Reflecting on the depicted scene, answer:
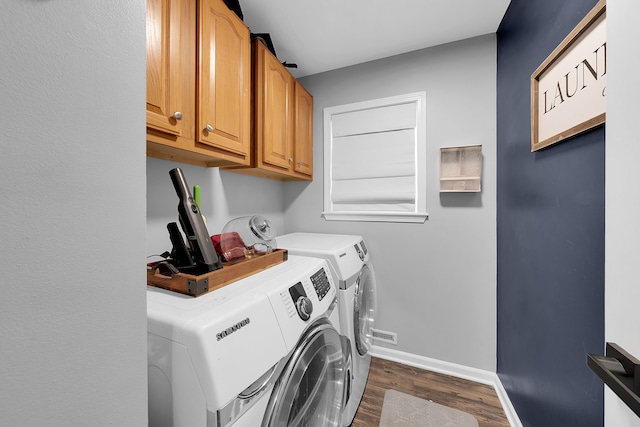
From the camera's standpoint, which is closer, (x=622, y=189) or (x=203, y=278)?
(x=622, y=189)

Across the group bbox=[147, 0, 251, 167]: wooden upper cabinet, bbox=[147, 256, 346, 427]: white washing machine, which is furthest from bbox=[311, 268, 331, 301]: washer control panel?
bbox=[147, 0, 251, 167]: wooden upper cabinet

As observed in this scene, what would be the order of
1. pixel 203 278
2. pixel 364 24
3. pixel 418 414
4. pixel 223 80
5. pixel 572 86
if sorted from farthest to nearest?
pixel 364 24, pixel 418 414, pixel 223 80, pixel 572 86, pixel 203 278

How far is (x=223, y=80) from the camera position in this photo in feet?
3.82

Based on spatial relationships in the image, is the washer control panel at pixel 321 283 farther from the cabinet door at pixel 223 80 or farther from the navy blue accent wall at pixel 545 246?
the navy blue accent wall at pixel 545 246

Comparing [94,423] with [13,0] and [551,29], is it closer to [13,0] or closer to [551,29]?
[13,0]

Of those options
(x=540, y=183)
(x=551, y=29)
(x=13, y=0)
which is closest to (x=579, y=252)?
(x=540, y=183)

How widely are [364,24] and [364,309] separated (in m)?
1.91

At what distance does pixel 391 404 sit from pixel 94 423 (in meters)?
1.65

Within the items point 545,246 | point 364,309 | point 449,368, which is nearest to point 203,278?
point 364,309

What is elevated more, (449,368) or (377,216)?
(377,216)

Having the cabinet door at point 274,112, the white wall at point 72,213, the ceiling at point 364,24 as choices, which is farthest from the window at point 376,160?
the white wall at point 72,213

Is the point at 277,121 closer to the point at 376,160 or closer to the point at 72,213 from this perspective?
the point at 376,160

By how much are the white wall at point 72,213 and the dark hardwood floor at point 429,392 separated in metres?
1.50

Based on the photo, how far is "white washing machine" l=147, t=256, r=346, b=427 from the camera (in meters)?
0.52
